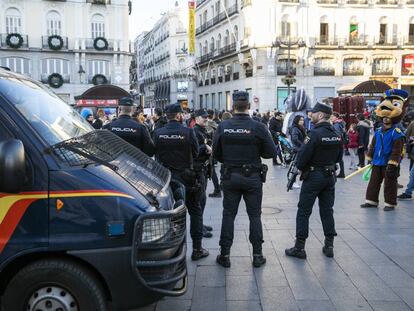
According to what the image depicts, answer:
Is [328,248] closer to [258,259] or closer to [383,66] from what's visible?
[258,259]

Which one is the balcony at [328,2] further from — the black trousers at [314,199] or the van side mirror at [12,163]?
the van side mirror at [12,163]

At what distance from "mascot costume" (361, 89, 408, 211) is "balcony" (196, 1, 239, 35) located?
3890cm

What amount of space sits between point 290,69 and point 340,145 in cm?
3756

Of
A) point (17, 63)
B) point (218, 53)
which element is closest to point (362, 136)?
point (17, 63)

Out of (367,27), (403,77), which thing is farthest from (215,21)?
(403,77)

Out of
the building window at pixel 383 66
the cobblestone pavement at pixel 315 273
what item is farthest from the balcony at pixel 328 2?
the cobblestone pavement at pixel 315 273

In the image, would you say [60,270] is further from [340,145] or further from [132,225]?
[340,145]

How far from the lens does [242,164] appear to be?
5.27m

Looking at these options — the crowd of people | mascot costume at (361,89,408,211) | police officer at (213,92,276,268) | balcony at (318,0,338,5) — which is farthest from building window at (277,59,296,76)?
police officer at (213,92,276,268)

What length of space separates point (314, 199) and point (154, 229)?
116 inches

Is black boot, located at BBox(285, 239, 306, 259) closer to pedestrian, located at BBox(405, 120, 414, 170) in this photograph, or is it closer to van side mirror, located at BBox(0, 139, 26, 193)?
van side mirror, located at BBox(0, 139, 26, 193)

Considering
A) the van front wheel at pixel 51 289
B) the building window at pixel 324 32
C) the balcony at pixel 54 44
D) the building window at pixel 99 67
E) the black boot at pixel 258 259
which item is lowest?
the black boot at pixel 258 259

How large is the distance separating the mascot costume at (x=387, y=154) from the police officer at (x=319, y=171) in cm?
305

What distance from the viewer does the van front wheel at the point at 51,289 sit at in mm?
3248
